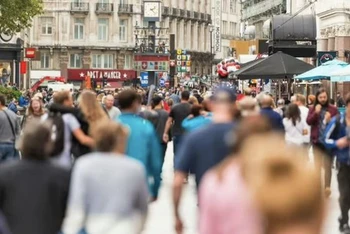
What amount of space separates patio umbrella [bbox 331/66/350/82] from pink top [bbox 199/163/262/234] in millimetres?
19519

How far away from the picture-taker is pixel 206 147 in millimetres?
7625

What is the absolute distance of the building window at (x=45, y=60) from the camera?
97625 millimetres

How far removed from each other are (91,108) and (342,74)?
1465 centimetres

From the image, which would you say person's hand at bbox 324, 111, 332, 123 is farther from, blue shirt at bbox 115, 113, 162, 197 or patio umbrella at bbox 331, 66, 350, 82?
patio umbrella at bbox 331, 66, 350, 82

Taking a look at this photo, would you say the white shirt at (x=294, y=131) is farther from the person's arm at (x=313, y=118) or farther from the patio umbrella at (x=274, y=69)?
the patio umbrella at (x=274, y=69)

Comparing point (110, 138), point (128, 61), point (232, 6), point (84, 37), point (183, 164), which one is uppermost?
point (232, 6)

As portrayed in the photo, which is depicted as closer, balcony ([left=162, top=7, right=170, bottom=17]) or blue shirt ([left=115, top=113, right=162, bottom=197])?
blue shirt ([left=115, top=113, right=162, bottom=197])

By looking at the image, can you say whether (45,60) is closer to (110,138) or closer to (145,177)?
(145,177)

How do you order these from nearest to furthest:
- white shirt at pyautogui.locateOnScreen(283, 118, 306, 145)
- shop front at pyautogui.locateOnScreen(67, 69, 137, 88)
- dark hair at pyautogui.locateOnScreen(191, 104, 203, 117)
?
white shirt at pyautogui.locateOnScreen(283, 118, 306, 145), dark hair at pyautogui.locateOnScreen(191, 104, 203, 117), shop front at pyautogui.locateOnScreen(67, 69, 137, 88)

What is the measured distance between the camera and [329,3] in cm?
4816

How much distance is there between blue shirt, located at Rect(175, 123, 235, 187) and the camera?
760cm

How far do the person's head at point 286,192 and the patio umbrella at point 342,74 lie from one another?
2137 cm

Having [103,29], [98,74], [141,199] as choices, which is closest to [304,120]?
[141,199]

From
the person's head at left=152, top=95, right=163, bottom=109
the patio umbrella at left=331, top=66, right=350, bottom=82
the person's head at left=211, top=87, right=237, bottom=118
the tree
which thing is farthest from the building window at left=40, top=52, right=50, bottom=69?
the person's head at left=211, top=87, right=237, bottom=118
